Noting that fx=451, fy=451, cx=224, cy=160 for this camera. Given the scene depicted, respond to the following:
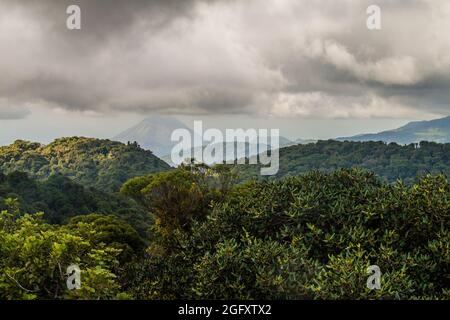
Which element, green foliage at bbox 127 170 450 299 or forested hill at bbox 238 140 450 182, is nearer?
green foliage at bbox 127 170 450 299

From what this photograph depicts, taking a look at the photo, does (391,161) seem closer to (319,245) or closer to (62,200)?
(62,200)

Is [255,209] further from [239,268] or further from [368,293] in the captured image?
[368,293]

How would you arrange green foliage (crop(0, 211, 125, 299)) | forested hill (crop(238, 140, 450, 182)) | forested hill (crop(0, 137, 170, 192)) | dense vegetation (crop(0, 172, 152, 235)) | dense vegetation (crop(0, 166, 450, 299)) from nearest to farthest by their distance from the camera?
green foliage (crop(0, 211, 125, 299))
dense vegetation (crop(0, 166, 450, 299))
dense vegetation (crop(0, 172, 152, 235))
forested hill (crop(0, 137, 170, 192))
forested hill (crop(238, 140, 450, 182))

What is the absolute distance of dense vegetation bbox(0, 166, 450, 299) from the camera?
7418 mm

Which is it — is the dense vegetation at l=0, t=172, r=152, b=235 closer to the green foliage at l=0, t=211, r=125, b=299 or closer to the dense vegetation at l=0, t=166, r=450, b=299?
the dense vegetation at l=0, t=166, r=450, b=299

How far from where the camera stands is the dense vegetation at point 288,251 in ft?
24.3

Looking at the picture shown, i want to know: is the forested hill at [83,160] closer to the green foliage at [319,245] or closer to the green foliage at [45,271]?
the green foliage at [319,245]

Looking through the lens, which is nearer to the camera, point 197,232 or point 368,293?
point 368,293

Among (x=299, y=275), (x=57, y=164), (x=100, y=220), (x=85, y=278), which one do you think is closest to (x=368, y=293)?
(x=299, y=275)

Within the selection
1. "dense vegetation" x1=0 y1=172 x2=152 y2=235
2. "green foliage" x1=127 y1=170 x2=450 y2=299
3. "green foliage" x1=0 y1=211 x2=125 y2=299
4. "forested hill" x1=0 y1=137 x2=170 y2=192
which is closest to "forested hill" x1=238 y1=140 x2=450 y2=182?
"forested hill" x1=0 y1=137 x2=170 y2=192

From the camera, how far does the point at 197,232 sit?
10.7 metres

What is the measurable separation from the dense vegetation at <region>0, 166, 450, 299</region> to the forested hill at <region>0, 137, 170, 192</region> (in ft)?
421

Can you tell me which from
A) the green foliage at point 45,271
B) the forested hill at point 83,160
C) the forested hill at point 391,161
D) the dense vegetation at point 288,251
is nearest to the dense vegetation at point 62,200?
the dense vegetation at point 288,251

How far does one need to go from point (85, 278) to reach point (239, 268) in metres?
2.78
